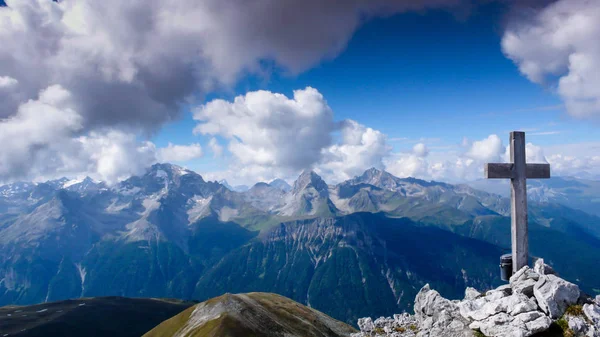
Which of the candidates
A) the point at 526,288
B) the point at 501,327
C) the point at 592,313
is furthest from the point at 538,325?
the point at 526,288

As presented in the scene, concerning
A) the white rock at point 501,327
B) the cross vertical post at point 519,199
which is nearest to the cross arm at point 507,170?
the cross vertical post at point 519,199

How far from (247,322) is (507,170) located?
249 ft

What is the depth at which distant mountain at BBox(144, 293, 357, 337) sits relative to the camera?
7744 cm

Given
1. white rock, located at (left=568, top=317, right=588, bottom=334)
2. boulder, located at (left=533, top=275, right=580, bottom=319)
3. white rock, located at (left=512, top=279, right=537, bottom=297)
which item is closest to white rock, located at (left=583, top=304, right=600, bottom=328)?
white rock, located at (left=568, top=317, right=588, bottom=334)

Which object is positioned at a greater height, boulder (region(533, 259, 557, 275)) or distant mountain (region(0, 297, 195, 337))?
boulder (region(533, 259, 557, 275))

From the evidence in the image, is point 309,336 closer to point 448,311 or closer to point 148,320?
point 448,311

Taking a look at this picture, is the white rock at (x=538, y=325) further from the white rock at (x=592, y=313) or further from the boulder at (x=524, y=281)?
the boulder at (x=524, y=281)

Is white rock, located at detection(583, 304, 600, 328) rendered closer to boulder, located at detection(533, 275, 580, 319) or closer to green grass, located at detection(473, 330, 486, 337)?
Result: boulder, located at detection(533, 275, 580, 319)

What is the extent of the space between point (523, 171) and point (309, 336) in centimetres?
7362

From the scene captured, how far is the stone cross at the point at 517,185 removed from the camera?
17719 millimetres

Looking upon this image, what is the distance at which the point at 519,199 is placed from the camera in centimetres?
1797

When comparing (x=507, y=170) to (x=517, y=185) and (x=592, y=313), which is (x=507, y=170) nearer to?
(x=517, y=185)

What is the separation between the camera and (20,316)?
184 m

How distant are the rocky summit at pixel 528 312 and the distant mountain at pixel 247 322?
66799 mm
